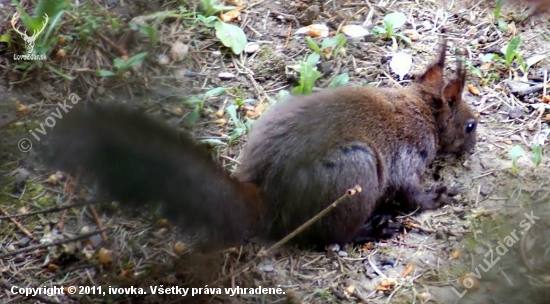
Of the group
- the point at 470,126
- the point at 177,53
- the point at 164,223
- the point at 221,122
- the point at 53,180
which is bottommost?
the point at 53,180

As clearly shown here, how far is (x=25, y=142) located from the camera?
1234mm

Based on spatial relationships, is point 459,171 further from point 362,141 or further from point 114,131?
point 114,131

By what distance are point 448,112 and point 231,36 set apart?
1523 millimetres

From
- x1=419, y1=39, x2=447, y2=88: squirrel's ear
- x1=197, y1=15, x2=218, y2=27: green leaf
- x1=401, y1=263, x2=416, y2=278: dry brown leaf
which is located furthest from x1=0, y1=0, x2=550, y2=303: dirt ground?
x1=419, y1=39, x2=447, y2=88: squirrel's ear

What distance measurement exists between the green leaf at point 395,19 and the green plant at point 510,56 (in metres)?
0.63

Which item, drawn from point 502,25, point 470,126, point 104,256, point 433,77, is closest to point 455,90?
point 433,77

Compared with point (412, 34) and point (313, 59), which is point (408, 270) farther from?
point (412, 34)

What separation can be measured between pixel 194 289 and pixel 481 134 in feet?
10.8

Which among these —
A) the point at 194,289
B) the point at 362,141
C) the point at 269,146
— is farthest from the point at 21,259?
the point at 194,289

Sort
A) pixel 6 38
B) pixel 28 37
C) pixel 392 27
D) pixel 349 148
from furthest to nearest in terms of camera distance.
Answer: pixel 392 27, pixel 6 38, pixel 28 37, pixel 349 148

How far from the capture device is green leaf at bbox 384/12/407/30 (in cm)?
447

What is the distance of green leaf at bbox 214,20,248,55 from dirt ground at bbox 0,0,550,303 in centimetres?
7

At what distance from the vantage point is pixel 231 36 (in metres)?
4.27

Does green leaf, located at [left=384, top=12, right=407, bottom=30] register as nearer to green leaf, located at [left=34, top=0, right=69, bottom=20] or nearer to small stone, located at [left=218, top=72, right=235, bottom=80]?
small stone, located at [left=218, top=72, right=235, bottom=80]
